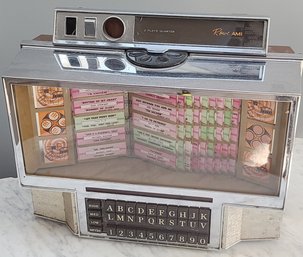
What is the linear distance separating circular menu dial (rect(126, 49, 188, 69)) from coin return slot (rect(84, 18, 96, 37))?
0.06 metres

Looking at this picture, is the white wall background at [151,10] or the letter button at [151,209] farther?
the white wall background at [151,10]

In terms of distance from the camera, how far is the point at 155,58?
807 mm

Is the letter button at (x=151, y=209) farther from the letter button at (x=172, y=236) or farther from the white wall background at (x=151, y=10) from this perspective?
the white wall background at (x=151, y=10)

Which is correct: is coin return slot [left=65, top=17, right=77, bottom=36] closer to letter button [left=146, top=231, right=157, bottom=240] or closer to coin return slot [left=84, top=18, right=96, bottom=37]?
coin return slot [left=84, top=18, right=96, bottom=37]

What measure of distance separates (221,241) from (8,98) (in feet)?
1.31

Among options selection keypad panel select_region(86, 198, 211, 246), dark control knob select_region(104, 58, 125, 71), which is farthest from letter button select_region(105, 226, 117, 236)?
dark control knob select_region(104, 58, 125, 71)

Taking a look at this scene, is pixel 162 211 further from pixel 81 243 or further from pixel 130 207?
pixel 81 243

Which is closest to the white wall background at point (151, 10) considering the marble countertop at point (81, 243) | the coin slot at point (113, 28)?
the coin slot at point (113, 28)

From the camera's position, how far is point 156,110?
2.68 feet

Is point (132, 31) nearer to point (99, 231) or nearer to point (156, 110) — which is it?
point (156, 110)

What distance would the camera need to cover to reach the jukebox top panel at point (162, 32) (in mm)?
795

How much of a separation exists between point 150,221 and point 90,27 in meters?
0.32

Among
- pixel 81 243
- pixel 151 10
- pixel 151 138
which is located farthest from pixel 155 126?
pixel 151 10

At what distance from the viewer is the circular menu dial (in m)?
0.79
